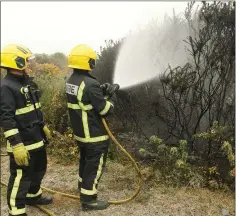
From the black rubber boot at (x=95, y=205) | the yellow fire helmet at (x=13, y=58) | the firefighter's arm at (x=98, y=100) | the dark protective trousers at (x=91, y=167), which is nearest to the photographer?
the yellow fire helmet at (x=13, y=58)

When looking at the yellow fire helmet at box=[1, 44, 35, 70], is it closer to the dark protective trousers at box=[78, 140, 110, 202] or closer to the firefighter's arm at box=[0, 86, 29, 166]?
the firefighter's arm at box=[0, 86, 29, 166]

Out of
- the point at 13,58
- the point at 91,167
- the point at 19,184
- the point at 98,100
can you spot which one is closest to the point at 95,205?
the point at 91,167

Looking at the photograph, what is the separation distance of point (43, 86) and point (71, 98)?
3.85 metres

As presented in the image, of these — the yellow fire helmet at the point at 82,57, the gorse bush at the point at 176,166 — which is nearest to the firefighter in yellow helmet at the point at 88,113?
the yellow fire helmet at the point at 82,57

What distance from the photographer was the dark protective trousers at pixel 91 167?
3861mm

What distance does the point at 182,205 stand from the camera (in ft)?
13.1

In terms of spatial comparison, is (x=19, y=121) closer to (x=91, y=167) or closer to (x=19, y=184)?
(x=19, y=184)

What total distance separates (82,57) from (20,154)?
126 cm

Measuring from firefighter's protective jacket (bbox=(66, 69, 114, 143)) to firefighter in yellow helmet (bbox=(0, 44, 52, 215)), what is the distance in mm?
432

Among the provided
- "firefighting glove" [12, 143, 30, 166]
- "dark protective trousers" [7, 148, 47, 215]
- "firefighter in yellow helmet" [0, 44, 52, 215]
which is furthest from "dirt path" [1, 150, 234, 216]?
"firefighting glove" [12, 143, 30, 166]

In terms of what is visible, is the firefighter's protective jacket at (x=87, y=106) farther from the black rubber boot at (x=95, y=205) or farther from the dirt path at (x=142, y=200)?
the dirt path at (x=142, y=200)

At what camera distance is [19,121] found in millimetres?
3619

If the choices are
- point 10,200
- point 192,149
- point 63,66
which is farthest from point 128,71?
point 63,66

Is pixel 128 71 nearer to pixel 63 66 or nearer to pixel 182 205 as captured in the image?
pixel 182 205
